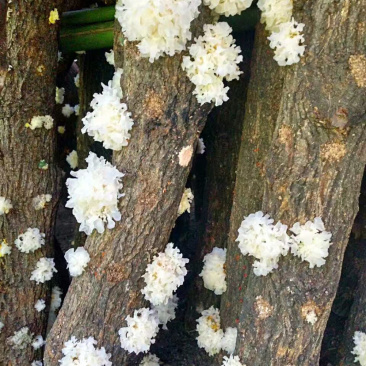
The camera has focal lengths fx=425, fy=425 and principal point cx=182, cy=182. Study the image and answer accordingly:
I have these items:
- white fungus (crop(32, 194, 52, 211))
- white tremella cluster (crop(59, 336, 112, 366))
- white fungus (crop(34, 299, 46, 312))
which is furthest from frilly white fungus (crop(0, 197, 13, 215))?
white tremella cluster (crop(59, 336, 112, 366))

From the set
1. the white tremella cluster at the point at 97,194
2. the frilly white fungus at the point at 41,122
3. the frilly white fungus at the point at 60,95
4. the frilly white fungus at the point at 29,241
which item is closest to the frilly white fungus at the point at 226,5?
the white tremella cluster at the point at 97,194

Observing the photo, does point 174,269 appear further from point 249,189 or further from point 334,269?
point 334,269

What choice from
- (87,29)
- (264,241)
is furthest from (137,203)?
(87,29)

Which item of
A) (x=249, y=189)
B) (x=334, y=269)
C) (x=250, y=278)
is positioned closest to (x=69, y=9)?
(x=249, y=189)

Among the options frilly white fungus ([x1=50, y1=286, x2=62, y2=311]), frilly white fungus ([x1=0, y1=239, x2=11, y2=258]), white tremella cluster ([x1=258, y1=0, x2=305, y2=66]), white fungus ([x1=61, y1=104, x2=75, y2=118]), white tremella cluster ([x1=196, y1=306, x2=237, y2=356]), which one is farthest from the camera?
white fungus ([x1=61, y1=104, x2=75, y2=118])

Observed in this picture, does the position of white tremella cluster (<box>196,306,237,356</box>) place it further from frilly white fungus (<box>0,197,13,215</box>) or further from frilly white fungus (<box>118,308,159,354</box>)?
frilly white fungus (<box>0,197,13,215</box>)

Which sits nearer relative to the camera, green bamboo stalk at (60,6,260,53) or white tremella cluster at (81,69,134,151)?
white tremella cluster at (81,69,134,151)

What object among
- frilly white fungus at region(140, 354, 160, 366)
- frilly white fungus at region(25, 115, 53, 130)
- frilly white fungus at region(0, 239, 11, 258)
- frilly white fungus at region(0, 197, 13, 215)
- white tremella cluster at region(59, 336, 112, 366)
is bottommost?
white tremella cluster at region(59, 336, 112, 366)
